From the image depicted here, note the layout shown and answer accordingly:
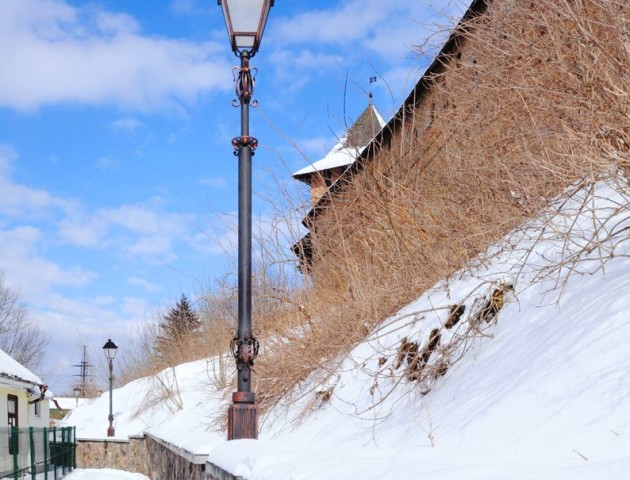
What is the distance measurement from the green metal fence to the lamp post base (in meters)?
9.60

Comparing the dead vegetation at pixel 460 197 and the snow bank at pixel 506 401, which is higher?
the dead vegetation at pixel 460 197

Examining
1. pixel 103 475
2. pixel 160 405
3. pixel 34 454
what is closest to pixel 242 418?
pixel 34 454

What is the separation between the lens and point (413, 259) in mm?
5859

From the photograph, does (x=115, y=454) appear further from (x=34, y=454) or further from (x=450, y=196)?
(x=450, y=196)

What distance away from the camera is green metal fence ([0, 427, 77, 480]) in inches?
515

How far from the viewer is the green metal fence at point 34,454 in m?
13.1

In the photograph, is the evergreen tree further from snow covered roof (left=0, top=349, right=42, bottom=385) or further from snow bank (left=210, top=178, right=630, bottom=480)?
snow bank (left=210, top=178, right=630, bottom=480)

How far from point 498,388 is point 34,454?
45.7 feet

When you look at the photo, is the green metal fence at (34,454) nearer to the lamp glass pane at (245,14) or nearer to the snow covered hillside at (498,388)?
the snow covered hillside at (498,388)

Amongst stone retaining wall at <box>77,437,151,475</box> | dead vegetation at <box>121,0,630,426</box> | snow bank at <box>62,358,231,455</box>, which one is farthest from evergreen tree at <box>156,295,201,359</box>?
dead vegetation at <box>121,0,630,426</box>

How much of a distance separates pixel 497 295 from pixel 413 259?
1922 millimetres

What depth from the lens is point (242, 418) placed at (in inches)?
186

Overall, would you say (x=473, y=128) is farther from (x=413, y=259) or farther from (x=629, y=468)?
(x=629, y=468)

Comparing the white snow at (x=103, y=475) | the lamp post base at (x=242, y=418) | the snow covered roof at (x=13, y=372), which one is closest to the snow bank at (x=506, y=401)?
the lamp post base at (x=242, y=418)
